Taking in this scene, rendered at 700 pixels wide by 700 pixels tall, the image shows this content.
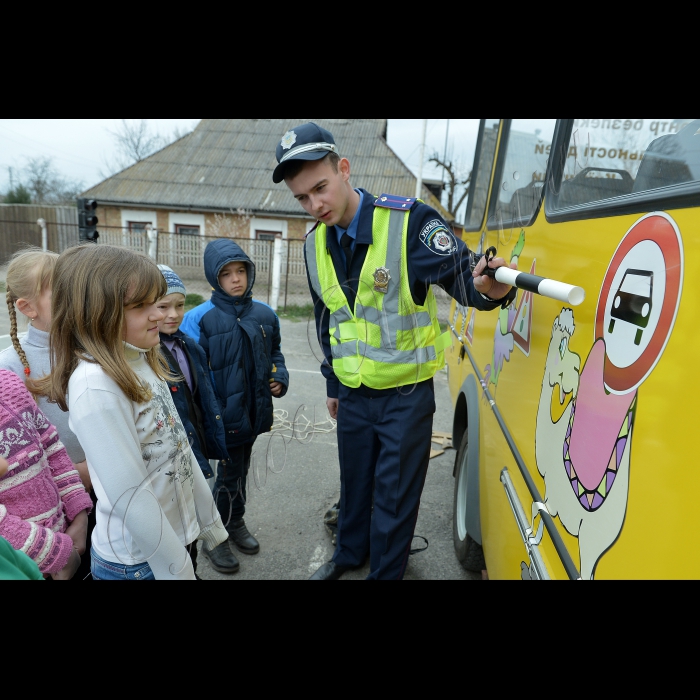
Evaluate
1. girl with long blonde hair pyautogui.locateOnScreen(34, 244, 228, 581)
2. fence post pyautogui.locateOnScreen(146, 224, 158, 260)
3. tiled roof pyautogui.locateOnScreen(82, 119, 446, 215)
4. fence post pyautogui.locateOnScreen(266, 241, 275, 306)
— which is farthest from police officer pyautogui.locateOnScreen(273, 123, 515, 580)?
tiled roof pyautogui.locateOnScreen(82, 119, 446, 215)

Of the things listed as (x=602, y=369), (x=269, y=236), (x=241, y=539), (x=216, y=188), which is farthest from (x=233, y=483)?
(x=216, y=188)

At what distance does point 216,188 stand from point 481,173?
42.4ft

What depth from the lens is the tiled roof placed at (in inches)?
537

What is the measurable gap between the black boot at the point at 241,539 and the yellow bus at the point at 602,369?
1.46 metres

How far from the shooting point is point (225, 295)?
7.13 ft

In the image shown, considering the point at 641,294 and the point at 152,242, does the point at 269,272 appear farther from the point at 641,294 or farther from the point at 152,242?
the point at 641,294

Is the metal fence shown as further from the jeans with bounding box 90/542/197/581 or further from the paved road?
the jeans with bounding box 90/542/197/581

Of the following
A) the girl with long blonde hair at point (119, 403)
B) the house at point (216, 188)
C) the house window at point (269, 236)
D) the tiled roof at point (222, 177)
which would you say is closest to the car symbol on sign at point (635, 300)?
the girl with long blonde hair at point (119, 403)

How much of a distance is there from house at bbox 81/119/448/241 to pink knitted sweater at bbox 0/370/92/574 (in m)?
11.7

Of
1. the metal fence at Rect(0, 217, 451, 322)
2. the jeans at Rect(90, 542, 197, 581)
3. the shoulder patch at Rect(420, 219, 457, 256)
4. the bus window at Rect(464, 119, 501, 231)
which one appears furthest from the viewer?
the bus window at Rect(464, 119, 501, 231)

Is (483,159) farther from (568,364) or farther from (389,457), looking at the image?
(568,364)

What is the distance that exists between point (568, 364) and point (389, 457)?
1.16 metres

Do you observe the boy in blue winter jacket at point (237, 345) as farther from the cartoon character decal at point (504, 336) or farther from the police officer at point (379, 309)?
the cartoon character decal at point (504, 336)
